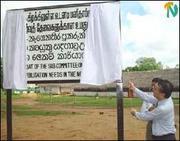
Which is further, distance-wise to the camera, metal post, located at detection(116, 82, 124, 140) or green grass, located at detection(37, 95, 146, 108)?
green grass, located at detection(37, 95, 146, 108)

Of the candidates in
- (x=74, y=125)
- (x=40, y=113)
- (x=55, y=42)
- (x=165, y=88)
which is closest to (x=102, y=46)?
(x=55, y=42)

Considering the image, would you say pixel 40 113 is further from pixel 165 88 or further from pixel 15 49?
pixel 165 88

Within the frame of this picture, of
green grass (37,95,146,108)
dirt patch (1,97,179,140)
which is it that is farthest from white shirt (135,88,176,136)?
green grass (37,95,146,108)

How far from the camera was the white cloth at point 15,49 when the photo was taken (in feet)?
14.6

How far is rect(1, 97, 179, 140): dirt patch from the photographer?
11.9 m

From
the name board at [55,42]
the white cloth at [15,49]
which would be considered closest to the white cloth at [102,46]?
the name board at [55,42]

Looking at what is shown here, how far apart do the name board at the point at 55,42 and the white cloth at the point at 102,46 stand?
0.08m

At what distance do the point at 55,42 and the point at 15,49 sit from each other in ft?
1.29

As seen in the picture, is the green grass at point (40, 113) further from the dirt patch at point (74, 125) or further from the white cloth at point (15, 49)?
the white cloth at point (15, 49)

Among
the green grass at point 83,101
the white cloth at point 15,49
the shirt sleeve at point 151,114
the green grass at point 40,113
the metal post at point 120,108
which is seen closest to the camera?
the shirt sleeve at point 151,114

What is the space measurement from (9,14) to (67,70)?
777mm

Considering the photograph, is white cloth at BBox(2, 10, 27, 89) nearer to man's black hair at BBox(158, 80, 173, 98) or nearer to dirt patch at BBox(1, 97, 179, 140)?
man's black hair at BBox(158, 80, 173, 98)

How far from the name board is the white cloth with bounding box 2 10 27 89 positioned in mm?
50

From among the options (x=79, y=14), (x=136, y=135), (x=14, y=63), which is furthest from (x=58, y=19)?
(x=136, y=135)
